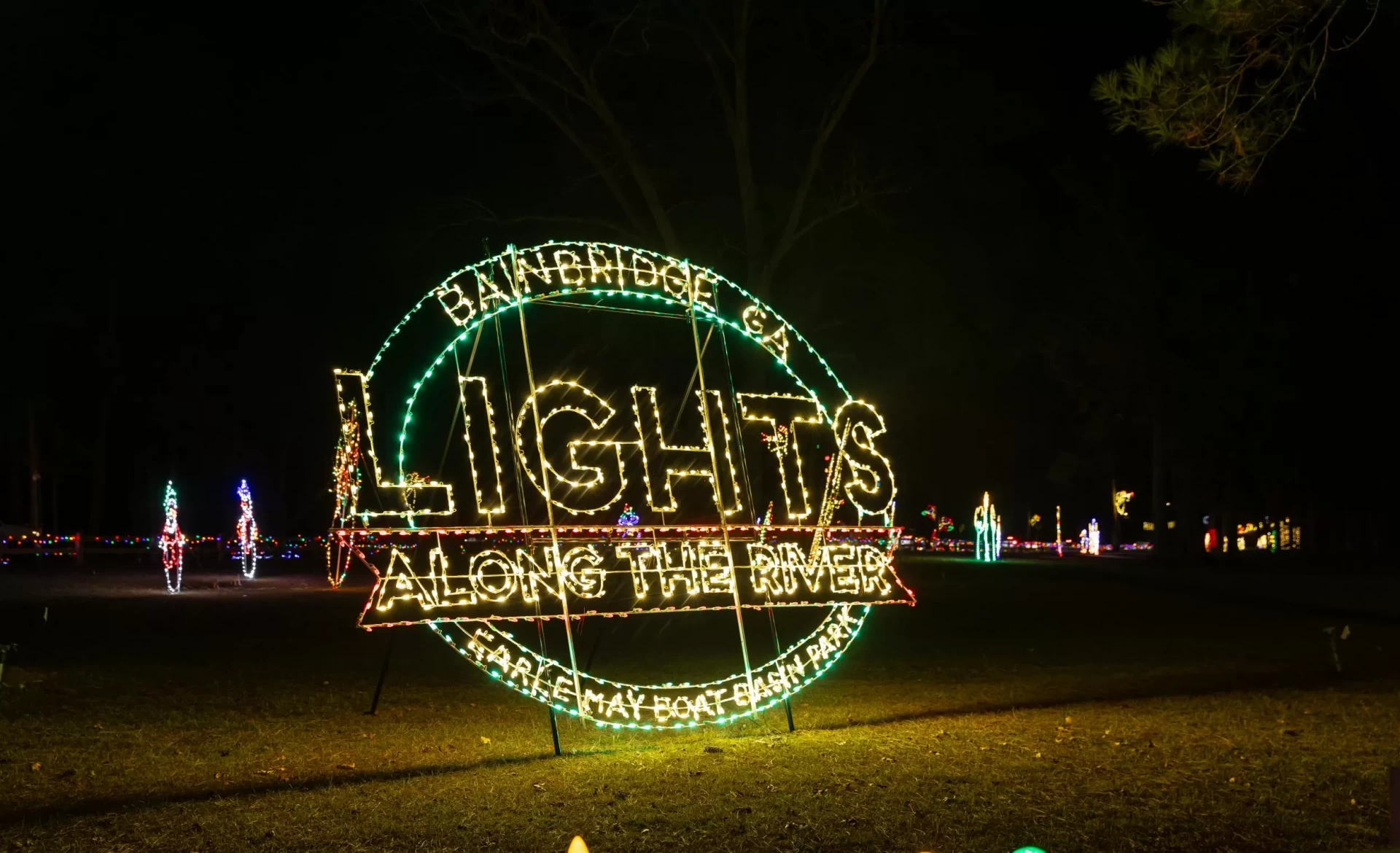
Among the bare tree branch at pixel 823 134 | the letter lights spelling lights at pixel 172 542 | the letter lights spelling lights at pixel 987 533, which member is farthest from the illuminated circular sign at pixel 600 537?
the letter lights spelling lights at pixel 987 533

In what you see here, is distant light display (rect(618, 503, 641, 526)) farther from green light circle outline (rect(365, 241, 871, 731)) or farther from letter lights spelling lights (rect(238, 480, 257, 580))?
letter lights spelling lights (rect(238, 480, 257, 580))

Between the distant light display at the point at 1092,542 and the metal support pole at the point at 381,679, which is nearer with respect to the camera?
the metal support pole at the point at 381,679

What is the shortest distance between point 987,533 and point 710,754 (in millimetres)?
38610

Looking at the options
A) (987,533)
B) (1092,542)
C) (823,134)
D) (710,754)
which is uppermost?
(823,134)

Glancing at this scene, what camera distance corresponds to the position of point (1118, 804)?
7039mm

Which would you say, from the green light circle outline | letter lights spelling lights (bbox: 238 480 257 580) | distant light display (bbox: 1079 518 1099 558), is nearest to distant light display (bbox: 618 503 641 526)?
the green light circle outline

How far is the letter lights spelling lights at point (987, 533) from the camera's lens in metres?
45.5

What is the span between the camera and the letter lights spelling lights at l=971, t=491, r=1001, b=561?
45469 millimetres

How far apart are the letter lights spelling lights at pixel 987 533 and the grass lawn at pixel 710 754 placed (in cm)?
2992

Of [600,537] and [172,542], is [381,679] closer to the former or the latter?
[600,537]

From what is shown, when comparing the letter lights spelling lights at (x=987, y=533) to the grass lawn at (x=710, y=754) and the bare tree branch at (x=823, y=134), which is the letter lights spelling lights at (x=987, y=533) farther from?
the grass lawn at (x=710, y=754)

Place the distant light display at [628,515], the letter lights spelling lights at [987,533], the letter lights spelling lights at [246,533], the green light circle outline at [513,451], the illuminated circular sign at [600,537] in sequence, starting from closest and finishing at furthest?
1. the illuminated circular sign at [600,537]
2. the green light circle outline at [513,451]
3. the distant light display at [628,515]
4. the letter lights spelling lights at [246,533]
5. the letter lights spelling lights at [987,533]

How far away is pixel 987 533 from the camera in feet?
150

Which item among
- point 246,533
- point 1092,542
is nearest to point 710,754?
point 246,533
